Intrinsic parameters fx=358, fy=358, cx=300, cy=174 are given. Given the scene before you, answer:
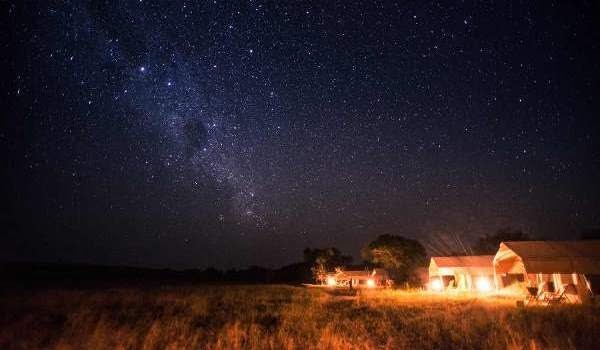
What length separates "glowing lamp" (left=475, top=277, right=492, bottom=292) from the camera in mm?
35094

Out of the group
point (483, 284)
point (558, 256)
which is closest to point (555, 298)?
point (558, 256)

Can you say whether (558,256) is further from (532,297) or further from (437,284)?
(437,284)

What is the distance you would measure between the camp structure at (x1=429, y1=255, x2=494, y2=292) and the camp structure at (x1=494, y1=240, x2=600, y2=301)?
10.9m

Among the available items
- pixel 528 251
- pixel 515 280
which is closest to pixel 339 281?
pixel 515 280

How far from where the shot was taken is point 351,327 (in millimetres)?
10664

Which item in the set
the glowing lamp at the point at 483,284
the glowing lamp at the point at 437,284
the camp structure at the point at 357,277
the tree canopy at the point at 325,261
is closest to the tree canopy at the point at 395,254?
the glowing lamp at the point at 437,284

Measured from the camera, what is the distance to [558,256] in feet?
74.1

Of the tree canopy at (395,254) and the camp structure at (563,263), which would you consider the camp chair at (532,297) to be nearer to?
the camp structure at (563,263)

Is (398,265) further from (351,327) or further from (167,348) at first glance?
(167,348)

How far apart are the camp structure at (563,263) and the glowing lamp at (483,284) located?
1016 cm

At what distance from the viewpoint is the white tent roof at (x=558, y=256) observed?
22.0 metres

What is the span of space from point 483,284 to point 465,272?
2.01 m

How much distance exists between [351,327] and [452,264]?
1253 inches

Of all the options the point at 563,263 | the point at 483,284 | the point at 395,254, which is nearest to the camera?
the point at 563,263
